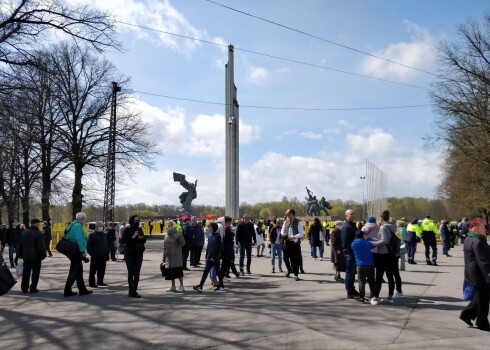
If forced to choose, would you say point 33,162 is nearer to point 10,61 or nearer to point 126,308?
point 10,61

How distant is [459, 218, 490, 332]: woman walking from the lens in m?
6.25

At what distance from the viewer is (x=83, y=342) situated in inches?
238

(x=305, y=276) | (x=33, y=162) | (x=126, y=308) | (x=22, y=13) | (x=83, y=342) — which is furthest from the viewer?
(x=33, y=162)

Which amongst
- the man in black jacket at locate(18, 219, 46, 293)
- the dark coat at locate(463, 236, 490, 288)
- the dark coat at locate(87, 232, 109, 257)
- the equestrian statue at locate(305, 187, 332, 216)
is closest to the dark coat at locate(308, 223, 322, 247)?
the dark coat at locate(87, 232, 109, 257)

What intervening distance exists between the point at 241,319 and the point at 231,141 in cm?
3125

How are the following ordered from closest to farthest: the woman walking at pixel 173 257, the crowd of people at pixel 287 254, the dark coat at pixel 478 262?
the dark coat at pixel 478 262 → the crowd of people at pixel 287 254 → the woman walking at pixel 173 257

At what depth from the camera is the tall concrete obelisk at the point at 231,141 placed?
38000 mm

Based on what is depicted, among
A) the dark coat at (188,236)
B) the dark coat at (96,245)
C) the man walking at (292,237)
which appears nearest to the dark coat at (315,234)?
the dark coat at (188,236)

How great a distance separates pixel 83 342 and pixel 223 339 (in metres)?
1.85

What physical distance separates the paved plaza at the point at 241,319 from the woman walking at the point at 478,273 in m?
0.20

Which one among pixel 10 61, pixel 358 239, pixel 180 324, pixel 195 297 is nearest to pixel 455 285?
pixel 358 239

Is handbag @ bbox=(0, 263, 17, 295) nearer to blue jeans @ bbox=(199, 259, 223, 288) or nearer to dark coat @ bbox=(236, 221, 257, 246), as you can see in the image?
blue jeans @ bbox=(199, 259, 223, 288)

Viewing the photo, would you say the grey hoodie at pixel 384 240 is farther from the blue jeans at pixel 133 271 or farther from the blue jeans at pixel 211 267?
the blue jeans at pixel 133 271

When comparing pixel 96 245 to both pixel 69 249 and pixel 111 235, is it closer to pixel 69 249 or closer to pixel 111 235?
pixel 69 249
